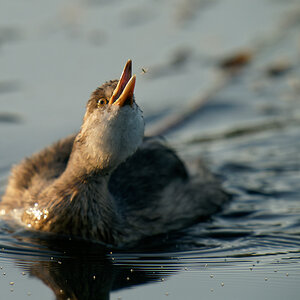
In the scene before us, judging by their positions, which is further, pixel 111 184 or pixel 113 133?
pixel 111 184

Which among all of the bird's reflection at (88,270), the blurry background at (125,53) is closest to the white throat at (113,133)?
the bird's reflection at (88,270)

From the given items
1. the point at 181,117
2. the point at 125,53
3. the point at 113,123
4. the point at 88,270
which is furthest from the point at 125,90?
the point at 125,53

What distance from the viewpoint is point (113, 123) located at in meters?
5.89

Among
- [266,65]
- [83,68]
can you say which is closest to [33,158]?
[83,68]

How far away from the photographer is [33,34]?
1194 cm

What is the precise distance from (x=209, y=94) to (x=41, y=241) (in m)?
5.29

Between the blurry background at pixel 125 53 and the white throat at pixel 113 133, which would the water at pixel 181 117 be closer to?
the blurry background at pixel 125 53

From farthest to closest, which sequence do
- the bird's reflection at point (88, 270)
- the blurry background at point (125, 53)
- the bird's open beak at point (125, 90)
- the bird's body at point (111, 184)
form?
the blurry background at point (125, 53)
the bird's body at point (111, 184)
the bird's open beak at point (125, 90)
the bird's reflection at point (88, 270)

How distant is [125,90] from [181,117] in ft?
15.2

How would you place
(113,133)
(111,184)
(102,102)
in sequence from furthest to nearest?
(111,184) → (102,102) → (113,133)

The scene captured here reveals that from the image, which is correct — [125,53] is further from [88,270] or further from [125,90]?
[88,270]

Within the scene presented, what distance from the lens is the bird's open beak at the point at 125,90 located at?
5793mm

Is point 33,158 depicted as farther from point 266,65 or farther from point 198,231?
point 266,65

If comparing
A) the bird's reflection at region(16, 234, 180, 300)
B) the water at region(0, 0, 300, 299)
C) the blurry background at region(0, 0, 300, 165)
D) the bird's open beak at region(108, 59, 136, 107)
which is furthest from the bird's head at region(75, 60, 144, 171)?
the blurry background at region(0, 0, 300, 165)
